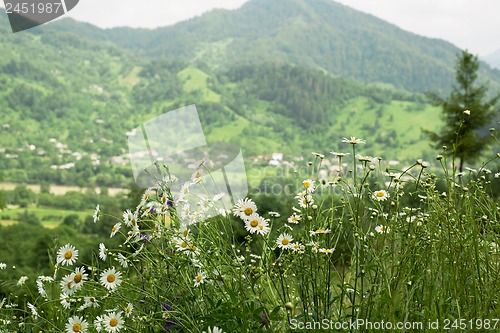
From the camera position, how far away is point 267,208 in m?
9.47

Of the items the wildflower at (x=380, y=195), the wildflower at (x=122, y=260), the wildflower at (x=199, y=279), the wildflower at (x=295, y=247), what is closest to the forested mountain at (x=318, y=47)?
the wildflower at (x=380, y=195)

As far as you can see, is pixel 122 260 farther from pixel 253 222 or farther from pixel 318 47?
pixel 318 47

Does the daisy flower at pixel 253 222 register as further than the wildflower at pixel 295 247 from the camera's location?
No

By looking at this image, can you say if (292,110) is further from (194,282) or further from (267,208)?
(194,282)

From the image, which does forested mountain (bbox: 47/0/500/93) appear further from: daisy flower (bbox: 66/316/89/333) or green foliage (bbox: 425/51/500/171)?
daisy flower (bbox: 66/316/89/333)

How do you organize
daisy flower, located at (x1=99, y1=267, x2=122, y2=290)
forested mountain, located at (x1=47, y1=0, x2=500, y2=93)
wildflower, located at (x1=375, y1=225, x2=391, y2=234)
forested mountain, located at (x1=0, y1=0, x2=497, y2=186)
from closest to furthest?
wildflower, located at (x1=375, y1=225, x2=391, y2=234) < daisy flower, located at (x1=99, y1=267, x2=122, y2=290) < forested mountain, located at (x1=0, y1=0, x2=497, y2=186) < forested mountain, located at (x1=47, y1=0, x2=500, y2=93)

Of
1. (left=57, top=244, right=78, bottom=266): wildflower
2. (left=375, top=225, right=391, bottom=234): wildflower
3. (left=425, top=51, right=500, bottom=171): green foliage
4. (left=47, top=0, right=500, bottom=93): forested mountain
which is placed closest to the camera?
(left=375, top=225, right=391, bottom=234): wildflower

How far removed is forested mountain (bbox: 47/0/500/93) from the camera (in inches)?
5743

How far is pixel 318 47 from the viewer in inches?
6870

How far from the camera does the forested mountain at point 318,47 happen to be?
5743 inches

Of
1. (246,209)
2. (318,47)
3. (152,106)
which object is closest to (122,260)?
(246,209)

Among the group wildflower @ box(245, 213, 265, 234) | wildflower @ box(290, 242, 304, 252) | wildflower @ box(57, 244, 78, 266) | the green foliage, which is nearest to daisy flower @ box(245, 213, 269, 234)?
wildflower @ box(245, 213, 265, 234)

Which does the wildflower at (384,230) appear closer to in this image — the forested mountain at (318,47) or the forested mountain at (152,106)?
the forested mountain at (152,106)

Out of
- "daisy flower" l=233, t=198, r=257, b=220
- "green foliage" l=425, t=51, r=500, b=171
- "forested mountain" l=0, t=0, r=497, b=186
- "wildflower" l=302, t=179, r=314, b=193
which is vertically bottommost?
"forested mountain" l=0, t=0, r=497, b=186
